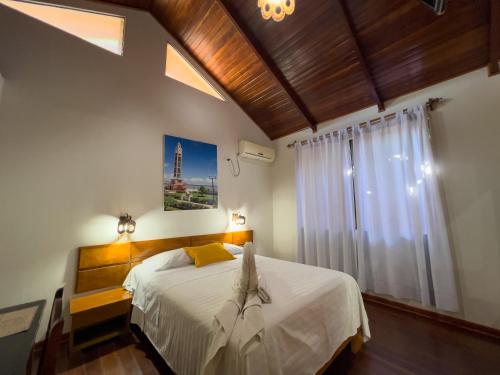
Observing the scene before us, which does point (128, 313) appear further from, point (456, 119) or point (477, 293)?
point (456, 119)

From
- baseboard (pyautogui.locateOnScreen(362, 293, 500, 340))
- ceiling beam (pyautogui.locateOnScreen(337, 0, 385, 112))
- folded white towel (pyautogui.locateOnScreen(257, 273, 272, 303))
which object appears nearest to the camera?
folded white towel (pyautogui.locateOnScreen(257, 273, 272, 303))

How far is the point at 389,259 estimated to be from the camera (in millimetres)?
2805

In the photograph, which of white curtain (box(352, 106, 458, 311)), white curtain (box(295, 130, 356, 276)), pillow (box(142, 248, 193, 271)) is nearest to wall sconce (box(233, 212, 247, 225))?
white curtain (box(295, 130, 356, 276))

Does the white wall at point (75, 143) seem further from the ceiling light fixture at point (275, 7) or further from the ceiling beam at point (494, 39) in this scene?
the ceiling beam at point (494, 39)

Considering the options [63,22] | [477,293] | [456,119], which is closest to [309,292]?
[477,293]

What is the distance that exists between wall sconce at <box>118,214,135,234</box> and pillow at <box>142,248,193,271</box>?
441 millimetres

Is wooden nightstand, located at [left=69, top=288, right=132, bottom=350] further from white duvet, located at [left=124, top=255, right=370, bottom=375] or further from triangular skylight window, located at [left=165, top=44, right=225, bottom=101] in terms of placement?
triangular skylight window, located at [left=165, top=44, right=225, bottom=101]

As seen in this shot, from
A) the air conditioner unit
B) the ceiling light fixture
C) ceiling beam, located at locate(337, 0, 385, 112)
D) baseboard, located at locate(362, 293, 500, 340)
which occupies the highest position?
ceiling beam, located at locate(337, 0, 385, 112)

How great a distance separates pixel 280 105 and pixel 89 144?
3.00 metres

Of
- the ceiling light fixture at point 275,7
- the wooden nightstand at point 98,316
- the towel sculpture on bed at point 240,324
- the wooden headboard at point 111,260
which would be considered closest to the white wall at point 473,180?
the ceiling light fixture at point 275,7

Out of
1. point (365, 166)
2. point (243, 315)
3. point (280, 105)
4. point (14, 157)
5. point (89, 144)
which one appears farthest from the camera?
point (280, 105)

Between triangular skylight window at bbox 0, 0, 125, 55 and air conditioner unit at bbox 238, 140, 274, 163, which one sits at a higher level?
triangular skylight window at bbox 0, 0, 125, 55

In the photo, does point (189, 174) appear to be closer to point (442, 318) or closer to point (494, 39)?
point (442, 318)

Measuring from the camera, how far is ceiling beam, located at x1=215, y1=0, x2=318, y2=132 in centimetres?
268
